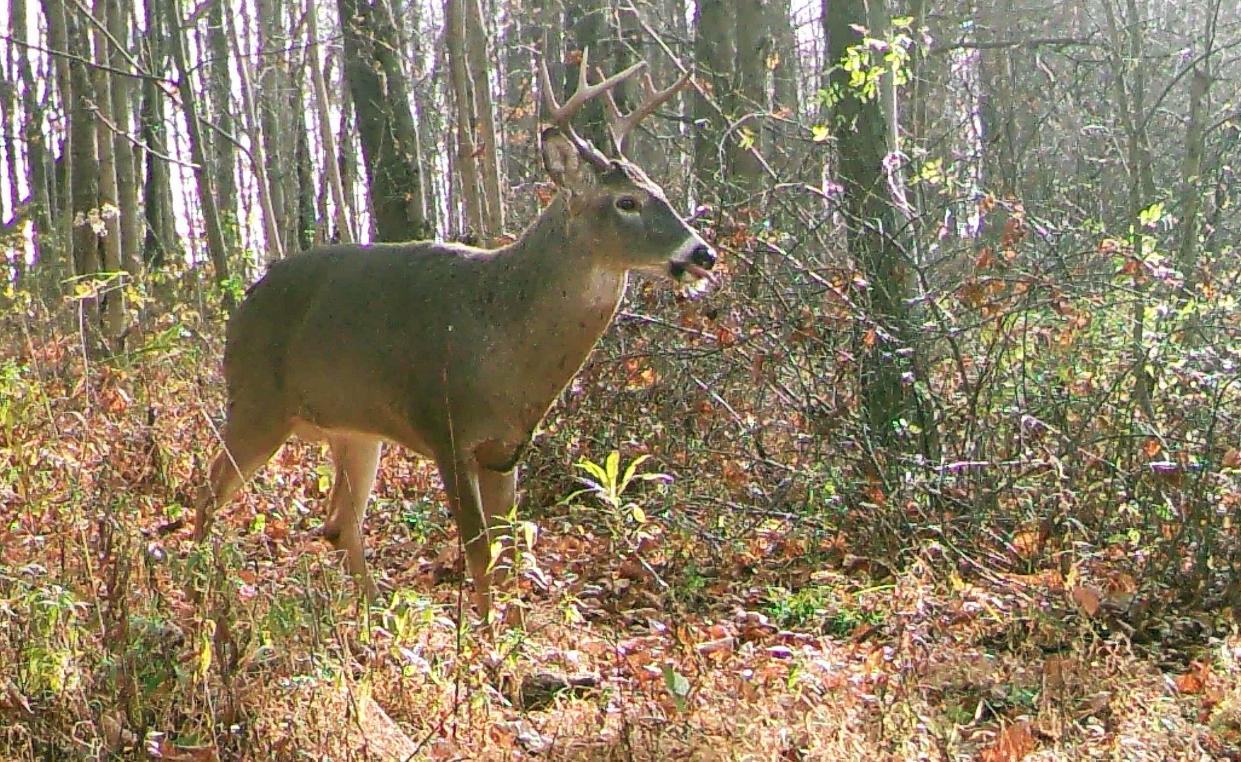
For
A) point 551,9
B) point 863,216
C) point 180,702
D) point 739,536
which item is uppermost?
point 551,9

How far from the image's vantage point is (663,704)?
14.5 feet

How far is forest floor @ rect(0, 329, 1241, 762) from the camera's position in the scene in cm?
418

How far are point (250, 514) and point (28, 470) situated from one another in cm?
181

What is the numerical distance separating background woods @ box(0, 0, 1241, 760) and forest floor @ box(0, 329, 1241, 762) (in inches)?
0.7

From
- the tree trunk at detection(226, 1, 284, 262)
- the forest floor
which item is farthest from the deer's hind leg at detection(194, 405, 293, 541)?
the tree trunk at detection(226, 1, 284, 262)

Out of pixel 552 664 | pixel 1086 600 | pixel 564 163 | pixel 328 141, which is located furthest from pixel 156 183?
pixel 1086 600

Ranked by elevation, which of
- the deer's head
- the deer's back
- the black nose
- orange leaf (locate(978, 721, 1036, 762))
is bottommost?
orange leaf (locate(978, 721, 1036, 762))

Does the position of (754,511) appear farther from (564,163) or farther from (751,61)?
(751,61)

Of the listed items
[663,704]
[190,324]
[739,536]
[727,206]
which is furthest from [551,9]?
[663,704]

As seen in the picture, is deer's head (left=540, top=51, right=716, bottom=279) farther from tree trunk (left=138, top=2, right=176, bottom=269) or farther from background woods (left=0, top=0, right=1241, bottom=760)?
tree trunk (left=138, top=2, right=176, bottom=269)

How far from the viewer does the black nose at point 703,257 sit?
256 inches

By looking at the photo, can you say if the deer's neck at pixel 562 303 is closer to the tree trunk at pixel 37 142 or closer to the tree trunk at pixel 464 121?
the tree trunk at pixel 464 121

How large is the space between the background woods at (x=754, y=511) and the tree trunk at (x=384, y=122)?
0.09 ft

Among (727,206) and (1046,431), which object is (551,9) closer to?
(727,206)
